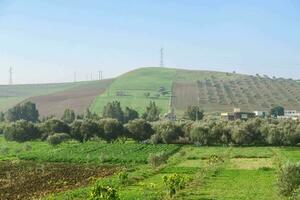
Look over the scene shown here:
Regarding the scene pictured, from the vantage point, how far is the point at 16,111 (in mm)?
197125

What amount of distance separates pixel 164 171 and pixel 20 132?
67.3m

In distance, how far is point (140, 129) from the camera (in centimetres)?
11562

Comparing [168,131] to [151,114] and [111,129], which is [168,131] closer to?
[111,129]

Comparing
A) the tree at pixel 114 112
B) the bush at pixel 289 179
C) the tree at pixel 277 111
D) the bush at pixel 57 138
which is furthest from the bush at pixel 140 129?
the tree at pixel 277 111

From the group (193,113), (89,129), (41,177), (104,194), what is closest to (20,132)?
(89,129)

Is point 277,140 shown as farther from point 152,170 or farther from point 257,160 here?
point 152,170

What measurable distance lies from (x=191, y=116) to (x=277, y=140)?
222 feet

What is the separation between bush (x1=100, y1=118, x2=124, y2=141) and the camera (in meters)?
116

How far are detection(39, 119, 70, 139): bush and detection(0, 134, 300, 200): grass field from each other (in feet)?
58.4

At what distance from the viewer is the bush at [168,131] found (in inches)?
4375

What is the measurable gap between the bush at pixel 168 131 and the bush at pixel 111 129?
791 centimetres

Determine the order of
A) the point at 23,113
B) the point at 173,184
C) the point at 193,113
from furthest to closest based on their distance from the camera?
the point at 23,113
the point at 193,113
the point at 173,184

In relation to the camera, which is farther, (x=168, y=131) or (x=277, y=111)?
(x=277, y=111)

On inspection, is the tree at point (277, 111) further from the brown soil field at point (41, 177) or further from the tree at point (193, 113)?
the brown soil field at point (41, 177)
